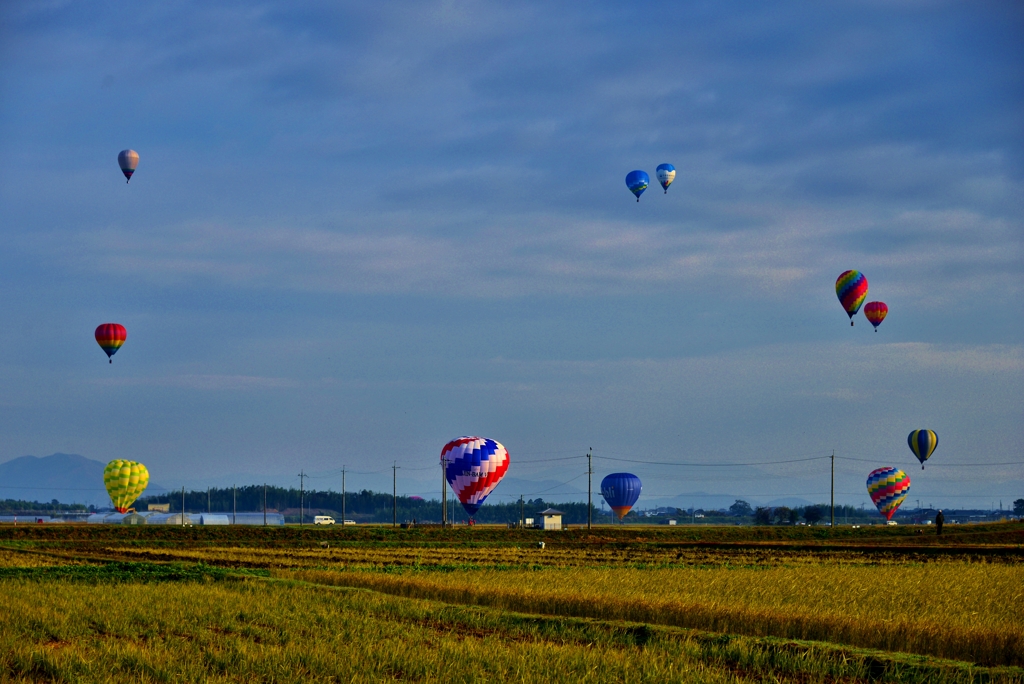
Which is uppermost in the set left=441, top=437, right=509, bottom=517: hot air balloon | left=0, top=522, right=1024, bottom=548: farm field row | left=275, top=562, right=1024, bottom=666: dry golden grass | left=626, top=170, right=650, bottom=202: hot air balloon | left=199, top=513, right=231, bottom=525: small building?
left=626, top=170, right=650, bottom=202: hot air balloon

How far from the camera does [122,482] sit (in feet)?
403

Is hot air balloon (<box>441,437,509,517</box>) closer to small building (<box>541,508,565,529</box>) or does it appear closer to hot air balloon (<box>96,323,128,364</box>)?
hot air balloon (<box>96,323,128,364</box>)

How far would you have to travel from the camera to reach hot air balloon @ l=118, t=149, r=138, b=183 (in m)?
86.2

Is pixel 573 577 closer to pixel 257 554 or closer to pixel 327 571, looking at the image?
pixel 327 571

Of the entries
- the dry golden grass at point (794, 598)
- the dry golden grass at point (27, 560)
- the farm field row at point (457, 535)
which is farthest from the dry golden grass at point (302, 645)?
the farm field row at point (457, 535)

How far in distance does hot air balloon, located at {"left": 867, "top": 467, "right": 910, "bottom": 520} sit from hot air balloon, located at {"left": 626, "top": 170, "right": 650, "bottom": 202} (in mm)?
53820

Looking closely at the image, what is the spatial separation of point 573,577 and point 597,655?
18.0 metres

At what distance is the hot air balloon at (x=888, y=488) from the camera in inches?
4774

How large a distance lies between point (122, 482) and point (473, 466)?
51.1 metres

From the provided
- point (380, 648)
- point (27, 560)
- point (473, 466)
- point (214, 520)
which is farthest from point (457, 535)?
point (214, 520)

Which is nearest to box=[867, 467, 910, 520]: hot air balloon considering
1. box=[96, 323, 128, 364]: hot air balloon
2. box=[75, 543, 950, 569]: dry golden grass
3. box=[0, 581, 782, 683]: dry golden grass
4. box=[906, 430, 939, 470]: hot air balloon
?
box=[906, 430, 939, 470]: hot air balloon

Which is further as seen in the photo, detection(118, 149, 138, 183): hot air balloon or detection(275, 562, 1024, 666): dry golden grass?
detection(118, 149, 138, 183): hot air balloon

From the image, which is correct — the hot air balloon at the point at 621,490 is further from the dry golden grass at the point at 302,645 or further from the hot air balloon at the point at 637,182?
the dry golden grass at the point at 302,645

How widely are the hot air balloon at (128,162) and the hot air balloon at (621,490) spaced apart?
62420 mm
